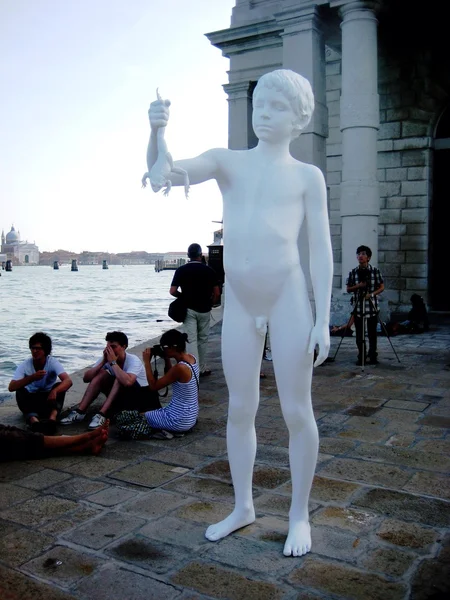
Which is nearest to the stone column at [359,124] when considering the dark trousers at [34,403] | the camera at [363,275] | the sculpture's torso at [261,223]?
the camera at [363,275]

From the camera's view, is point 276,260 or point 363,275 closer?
point 276,260

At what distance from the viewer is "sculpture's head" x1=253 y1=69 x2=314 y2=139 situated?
320 cm

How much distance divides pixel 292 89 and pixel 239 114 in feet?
43.8

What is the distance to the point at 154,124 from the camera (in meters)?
3.14

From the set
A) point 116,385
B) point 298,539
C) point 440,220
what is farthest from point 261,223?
point 440,220

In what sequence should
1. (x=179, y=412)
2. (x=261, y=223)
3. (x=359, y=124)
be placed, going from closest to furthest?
(x=261, y=223) → (x=179, y=412) → (x=359, y=124)

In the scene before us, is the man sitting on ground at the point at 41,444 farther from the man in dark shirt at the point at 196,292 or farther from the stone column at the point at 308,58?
the stone column at the point at 308,58

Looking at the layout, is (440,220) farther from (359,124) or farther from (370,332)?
(370,332)

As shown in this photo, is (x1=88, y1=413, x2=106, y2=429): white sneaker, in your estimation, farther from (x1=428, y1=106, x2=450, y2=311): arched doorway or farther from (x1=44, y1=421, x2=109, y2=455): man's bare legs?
(x1=428, y1=106, x2=450, y2=311): arched doorway

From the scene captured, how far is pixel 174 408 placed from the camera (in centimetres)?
541

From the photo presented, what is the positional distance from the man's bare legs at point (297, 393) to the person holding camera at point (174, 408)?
2.14m

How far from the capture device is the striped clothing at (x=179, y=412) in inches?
212

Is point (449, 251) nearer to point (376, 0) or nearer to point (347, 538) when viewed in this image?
point (376, 0)

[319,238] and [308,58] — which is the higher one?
[308,58]
